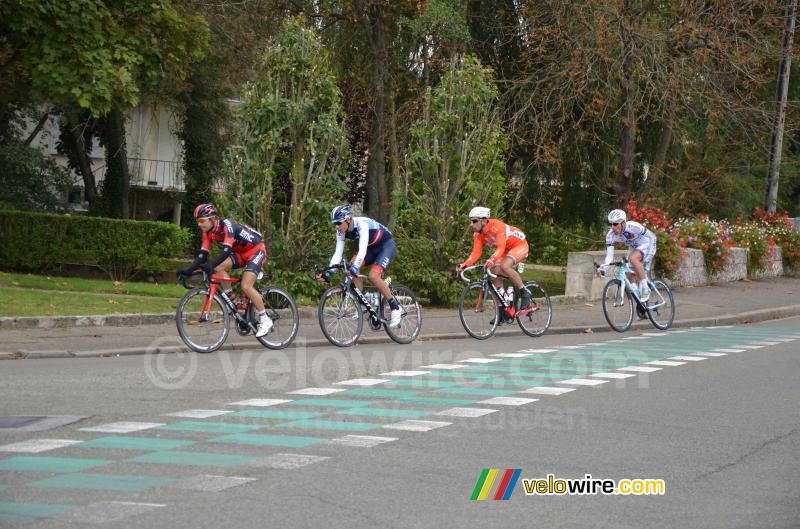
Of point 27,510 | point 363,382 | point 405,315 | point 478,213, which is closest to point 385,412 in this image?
point 363,382

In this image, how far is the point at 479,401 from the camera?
1062 centimetres

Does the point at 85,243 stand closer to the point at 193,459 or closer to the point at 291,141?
the point at 291,141

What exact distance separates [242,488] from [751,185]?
111ft

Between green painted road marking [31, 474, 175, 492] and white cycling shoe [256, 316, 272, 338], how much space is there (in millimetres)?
7493

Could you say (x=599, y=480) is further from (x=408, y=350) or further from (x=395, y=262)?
(x=395, y=262)

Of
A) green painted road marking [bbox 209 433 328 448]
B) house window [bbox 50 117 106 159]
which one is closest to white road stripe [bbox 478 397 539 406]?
green painted road marking [bbox 209 433 328 448]

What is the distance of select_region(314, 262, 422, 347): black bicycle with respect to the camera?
50.1 ft

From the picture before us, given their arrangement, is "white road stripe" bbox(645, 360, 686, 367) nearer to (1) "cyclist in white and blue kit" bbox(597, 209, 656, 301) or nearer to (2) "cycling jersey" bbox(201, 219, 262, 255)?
(1) "cyclist in white and blue kit" bbox(597, 209, 656, 301)

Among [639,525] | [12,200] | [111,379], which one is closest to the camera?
[639,525]

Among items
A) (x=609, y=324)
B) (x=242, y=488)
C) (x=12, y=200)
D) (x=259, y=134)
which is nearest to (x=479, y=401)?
(x=242, y=488)

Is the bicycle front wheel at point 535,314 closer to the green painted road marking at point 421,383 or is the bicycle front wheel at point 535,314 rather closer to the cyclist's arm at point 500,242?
the cyclist's arm at point 500,242

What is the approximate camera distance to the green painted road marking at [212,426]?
879cm

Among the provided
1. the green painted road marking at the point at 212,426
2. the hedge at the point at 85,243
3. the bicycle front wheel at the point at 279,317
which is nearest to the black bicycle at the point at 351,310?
the bicycle front wheel at the point at 279,317

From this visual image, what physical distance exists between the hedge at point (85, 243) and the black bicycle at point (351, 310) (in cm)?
1310
